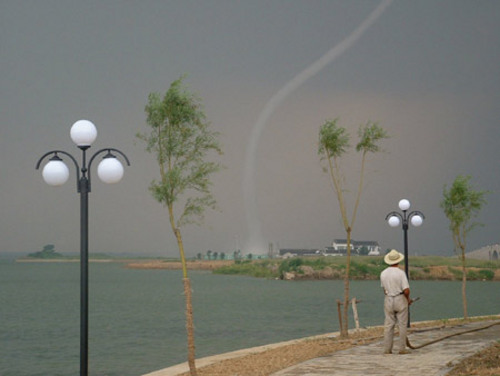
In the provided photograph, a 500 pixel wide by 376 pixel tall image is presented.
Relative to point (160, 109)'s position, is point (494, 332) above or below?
below

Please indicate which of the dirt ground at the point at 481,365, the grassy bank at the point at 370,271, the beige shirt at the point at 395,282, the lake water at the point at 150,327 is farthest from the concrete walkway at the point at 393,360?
the grassy bank at the point at 370,271

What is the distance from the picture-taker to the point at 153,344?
27.6 m

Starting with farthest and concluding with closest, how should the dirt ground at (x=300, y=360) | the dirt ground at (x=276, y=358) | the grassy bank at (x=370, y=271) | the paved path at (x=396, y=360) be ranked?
the grassy bank at (x=370, y=271), the dirt ground at (x=276, y=358), the paved path at (x=396, y=360), the dirt ground at (x=300, y=360)

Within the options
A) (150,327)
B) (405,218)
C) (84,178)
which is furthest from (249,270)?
(84,178)

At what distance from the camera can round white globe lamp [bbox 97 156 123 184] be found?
9805 millimetres

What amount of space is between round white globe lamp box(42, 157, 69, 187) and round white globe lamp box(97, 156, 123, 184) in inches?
20.6

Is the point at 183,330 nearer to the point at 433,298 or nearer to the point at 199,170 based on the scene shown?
the point at 199,170

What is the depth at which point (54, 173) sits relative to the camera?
9859 millimetres

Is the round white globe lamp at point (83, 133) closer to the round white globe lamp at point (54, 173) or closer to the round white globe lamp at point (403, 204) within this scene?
the round white globe lamp at point (54, 173)

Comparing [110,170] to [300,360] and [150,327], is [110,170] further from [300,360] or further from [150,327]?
[150,327]

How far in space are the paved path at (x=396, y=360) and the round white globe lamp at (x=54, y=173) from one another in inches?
194

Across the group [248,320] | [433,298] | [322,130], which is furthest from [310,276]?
[322,130]

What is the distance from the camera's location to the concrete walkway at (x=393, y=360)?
11.9 meters

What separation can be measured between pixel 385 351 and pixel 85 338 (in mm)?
6276
